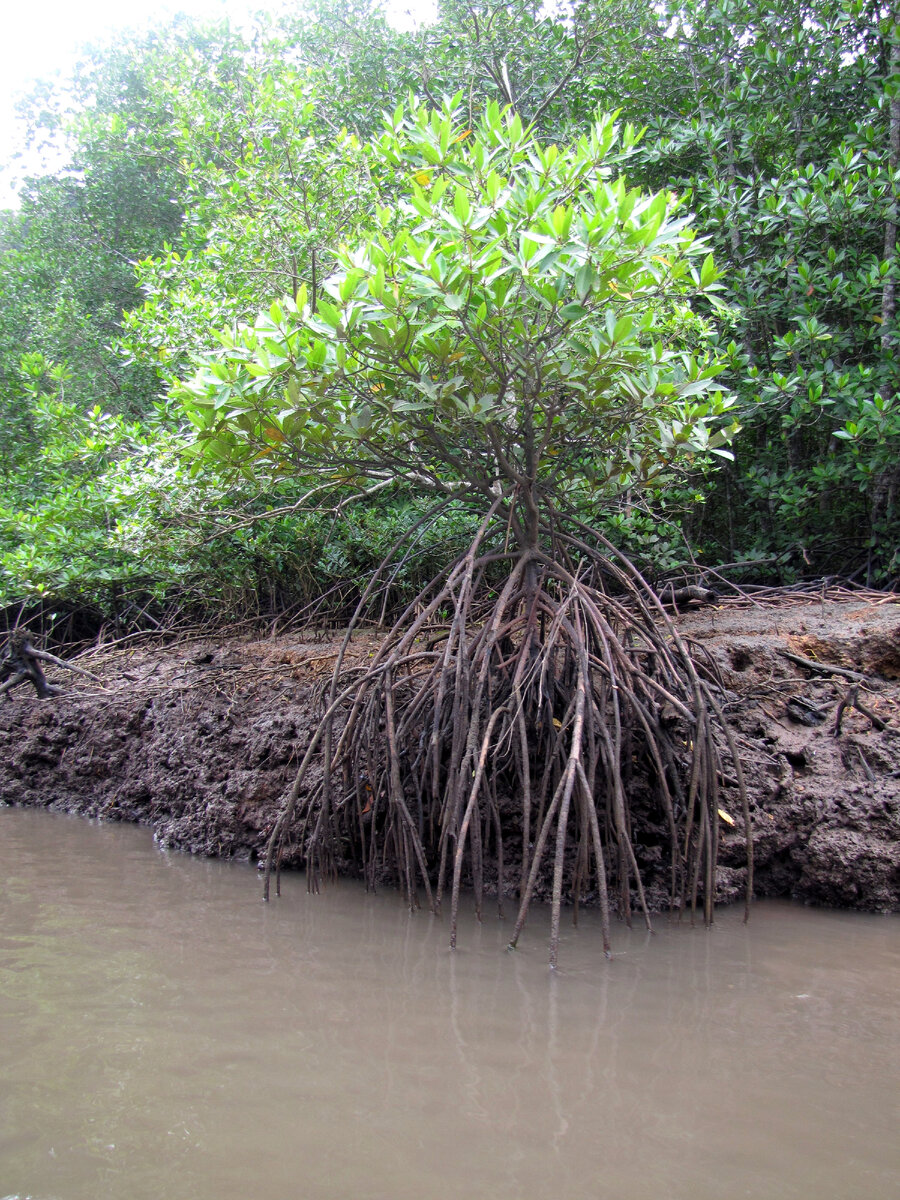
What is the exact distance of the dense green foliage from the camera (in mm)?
4055

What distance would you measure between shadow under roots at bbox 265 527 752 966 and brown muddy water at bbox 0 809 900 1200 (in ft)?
0.96

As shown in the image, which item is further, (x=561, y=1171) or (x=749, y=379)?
(x=749, y=379)

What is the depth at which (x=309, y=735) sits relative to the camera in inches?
163

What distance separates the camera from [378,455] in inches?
153

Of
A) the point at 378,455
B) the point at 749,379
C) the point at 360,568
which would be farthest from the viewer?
the point at 360,568

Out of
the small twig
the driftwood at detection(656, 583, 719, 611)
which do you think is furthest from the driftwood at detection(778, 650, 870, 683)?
the driftwood at detection(656, 583, 719, 611)

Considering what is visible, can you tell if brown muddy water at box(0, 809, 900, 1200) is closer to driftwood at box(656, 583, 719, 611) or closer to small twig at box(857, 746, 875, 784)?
small twig at box(857, 746, 875, 784)

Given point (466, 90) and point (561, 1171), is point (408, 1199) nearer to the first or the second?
point (561, 1171)

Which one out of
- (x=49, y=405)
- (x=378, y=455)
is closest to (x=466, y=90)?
(x=49, y=405)

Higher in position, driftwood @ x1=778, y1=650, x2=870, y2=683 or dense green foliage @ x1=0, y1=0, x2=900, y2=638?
dense green foliage @ x1=0, y1=0, x2=900, y2=638

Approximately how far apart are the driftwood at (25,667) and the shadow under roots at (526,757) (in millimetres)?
2787

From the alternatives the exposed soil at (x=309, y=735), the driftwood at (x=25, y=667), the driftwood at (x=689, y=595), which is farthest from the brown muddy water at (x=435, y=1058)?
the driftwood at (x=25, y=667)

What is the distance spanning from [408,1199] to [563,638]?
2297 millimetres

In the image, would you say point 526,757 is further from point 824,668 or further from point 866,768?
point 824,668
